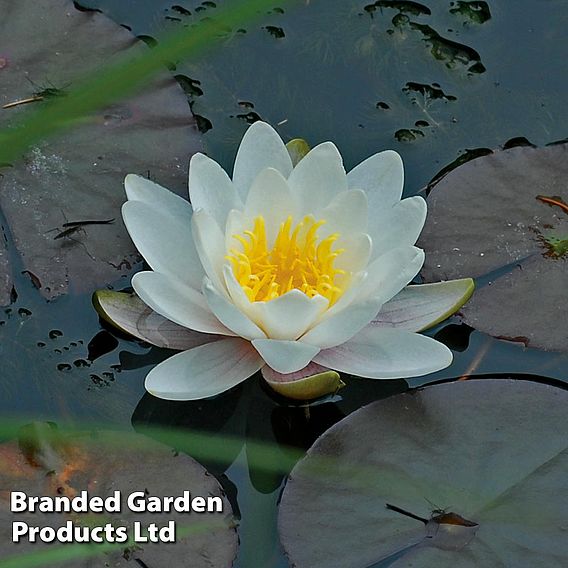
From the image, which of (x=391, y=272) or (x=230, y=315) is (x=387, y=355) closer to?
(x=391, y=272)

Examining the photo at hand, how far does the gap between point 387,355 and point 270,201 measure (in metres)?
0.58

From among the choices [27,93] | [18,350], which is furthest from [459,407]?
[27,93]

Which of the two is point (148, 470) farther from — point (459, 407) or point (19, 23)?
point (19, 23)

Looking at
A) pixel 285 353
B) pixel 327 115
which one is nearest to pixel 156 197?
pixel 285 353

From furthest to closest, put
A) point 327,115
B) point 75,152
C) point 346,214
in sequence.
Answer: point 327,115, point 75,152, point 346,214

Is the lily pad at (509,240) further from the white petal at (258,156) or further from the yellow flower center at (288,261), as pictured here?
the white petal at (258,156)

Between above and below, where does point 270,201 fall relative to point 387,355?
above

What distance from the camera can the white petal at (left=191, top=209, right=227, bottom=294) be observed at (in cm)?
261

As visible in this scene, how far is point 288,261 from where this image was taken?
2.80 meters

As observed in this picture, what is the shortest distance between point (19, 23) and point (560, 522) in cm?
258

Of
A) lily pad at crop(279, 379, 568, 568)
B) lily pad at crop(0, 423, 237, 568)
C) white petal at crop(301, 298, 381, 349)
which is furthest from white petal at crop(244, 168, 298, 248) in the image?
lily pad at crop(0, 423, 237, 568)

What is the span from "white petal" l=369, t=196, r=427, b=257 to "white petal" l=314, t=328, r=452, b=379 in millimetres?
268

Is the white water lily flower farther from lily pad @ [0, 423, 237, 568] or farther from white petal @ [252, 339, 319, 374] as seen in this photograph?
lily pad @ [0, 423, 237, 568]

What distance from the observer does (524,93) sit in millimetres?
3680
